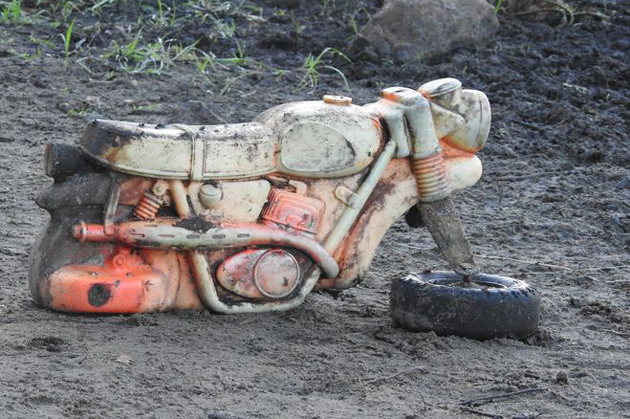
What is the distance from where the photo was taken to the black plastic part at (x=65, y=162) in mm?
4340

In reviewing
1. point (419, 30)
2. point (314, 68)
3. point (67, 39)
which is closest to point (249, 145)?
point (314, 68)

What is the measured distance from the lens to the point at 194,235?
14.3ft

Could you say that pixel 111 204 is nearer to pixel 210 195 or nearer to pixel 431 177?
pixel 210 195

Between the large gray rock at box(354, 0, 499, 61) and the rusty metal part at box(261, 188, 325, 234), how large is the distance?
383 centimetres

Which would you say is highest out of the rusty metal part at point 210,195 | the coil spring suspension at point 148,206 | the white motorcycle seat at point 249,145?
the white motorcycle seat at point 249,145

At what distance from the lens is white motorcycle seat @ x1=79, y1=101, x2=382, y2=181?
4293 millimetres

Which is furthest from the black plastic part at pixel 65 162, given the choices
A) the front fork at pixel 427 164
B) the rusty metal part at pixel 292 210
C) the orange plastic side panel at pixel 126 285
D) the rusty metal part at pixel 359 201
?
the front fork at pixel 427 164

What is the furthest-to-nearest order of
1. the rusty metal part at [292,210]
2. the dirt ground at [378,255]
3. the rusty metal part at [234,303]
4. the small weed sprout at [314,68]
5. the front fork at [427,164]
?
the small weed sprout at [314,68] < the front fork at [427,164] < the rusty metal part at [292,210] < the rusty metal part at [234,303] < the dirt ground at [378,255]

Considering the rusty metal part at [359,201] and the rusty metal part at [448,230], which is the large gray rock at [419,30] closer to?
the rusty metal part at [448,230]

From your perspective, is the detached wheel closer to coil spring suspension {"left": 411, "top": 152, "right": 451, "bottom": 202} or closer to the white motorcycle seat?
coil spring suspension {"left": 411, "top": 152, "right": 451, "bottom": 202}

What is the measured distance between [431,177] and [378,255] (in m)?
1.04

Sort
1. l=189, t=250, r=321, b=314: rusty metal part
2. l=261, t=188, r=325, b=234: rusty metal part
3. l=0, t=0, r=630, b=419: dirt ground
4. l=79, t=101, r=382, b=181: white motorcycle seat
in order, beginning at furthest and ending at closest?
l=261, t=188, r=325, b=234: rusty metal part < l=189, t=250, r=321, b=314: rusty metal part < l=79, t=101, r=382, b=181: white motorcycle seat < l=0, t=0, r=630, b=419: dirt ground

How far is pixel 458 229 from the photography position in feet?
15.8

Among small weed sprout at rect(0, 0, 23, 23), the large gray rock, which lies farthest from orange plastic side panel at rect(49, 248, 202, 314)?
small weed sprout at rect(0, 0, 23, 23)
